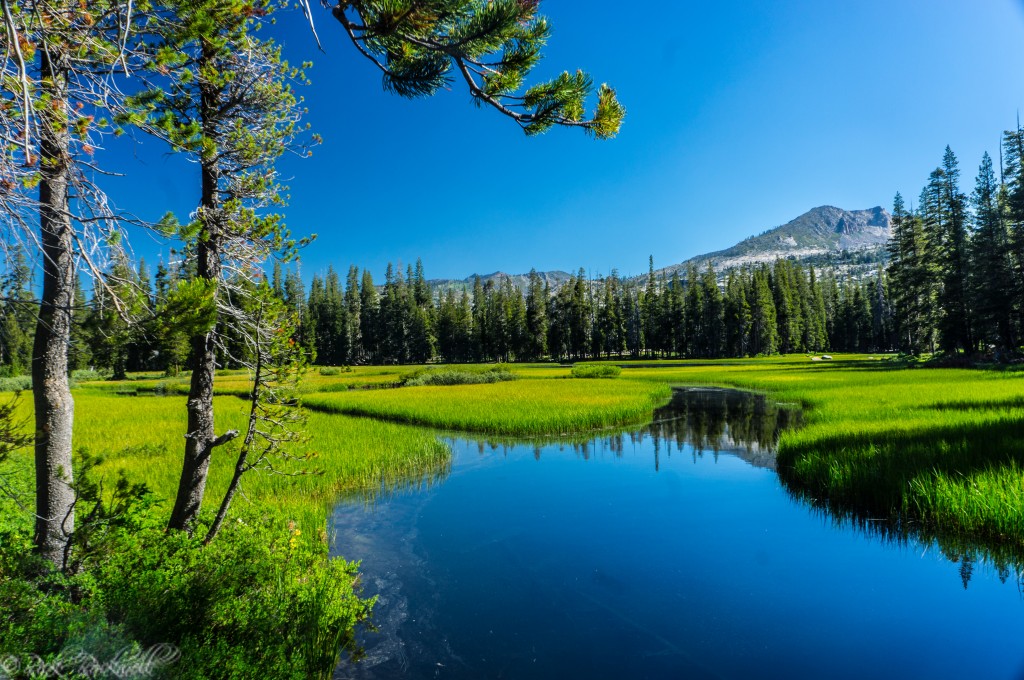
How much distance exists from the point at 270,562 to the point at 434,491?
759 cm

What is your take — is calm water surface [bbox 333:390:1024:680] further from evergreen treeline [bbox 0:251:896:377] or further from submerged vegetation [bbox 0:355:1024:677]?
evergreen treeline [bbox 0:251:896:377]

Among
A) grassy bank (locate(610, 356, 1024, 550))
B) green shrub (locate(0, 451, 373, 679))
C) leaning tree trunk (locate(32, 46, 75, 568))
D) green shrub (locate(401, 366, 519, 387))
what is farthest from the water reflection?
green shrub (locate(401, 366, 519, 387))

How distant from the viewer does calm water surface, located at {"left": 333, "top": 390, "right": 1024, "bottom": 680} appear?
621 cm

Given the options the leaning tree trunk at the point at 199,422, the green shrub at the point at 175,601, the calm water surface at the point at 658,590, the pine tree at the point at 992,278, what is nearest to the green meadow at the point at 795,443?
the leaning tree trunk at the point at 199,422

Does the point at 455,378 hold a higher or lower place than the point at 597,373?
higher

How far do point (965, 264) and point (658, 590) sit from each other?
52034 mm

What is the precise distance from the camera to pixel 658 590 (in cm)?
804

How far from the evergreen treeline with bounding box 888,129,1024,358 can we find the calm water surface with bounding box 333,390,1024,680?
4051 centimetres

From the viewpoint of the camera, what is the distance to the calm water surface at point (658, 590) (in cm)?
621

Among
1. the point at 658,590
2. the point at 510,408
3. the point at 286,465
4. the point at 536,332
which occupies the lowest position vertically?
the point at 658,590

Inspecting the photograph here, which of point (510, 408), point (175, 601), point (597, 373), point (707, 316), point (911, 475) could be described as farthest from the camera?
point (707, 316)

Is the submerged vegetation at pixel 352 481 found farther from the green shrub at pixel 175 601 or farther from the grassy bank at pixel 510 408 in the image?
the grassy bank at pixel 510 408

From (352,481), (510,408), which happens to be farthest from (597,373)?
(352,481)

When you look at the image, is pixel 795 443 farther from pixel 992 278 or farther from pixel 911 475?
pixel 992 278
